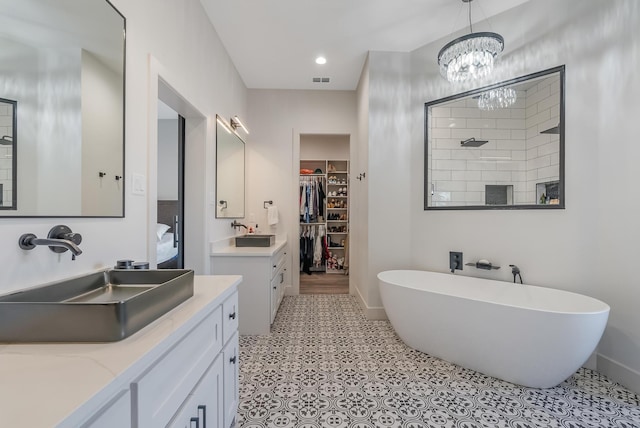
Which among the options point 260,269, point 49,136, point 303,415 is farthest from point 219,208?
point 303,415

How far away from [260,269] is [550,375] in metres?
2.22

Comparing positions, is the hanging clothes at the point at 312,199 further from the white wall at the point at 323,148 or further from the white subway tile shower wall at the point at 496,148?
the white subway tile shower wall at the point at 496,148

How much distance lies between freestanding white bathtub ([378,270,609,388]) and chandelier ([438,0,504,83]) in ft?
5.66

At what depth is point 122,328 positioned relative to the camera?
0.66 m

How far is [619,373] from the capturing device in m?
1.77

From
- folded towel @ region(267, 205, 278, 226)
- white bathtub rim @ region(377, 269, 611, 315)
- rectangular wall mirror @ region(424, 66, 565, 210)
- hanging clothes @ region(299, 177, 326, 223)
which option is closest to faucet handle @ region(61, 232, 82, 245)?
white bathtub rim @ region(377, 269, 611, 315)

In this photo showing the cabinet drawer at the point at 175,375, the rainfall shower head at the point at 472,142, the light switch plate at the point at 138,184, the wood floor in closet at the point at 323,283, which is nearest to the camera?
the cabinet drawer at the point at 175,375

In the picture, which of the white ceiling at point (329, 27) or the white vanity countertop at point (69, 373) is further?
the white ceiling at point (329, 27)

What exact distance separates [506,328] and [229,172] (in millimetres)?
2782

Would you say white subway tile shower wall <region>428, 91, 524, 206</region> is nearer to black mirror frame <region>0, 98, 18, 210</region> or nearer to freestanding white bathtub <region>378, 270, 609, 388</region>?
freestanding white bathtub <region>378, 270, 609, 388</region>

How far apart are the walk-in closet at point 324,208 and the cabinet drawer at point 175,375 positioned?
3.70 m

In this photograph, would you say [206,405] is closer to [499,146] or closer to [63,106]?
[63,106]

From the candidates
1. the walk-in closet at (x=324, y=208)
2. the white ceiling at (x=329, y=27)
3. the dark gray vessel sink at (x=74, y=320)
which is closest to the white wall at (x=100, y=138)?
the dark gray vessel sink at (x=74, y=320)

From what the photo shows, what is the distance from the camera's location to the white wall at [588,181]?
1.74 m
